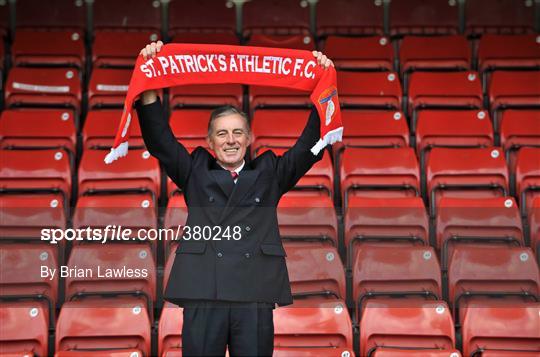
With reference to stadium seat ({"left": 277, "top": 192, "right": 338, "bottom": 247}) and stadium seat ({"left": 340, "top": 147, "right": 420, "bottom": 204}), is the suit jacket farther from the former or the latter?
stadium seat ({"left": 340, "top": 147, "right": 420, "bottom": 204})

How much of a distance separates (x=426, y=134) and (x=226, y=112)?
328 centimetres

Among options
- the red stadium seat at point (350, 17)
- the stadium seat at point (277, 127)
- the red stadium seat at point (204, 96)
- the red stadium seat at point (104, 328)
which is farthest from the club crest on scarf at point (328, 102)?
the red stadium seat at point (350, 17)

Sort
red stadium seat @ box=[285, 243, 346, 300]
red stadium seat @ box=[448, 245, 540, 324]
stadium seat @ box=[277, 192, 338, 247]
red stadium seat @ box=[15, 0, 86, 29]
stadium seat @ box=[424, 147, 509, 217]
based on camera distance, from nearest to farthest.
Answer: red stadium seat @ box=[285, 243, 346, 300] → red stadium seat @ box=[448, 245, 540, 324] → stadium seat @ box=[277, 192, 338, 247] → stadium seat @ box=[424, 147, 509, 217] → red stadium seat @ box=[15, 0, 86, 29]

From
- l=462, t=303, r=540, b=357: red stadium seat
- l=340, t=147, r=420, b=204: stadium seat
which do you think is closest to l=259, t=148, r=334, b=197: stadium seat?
l=340, t=147, r=420, b=204: stadium seat

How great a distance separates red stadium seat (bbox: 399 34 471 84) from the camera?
7.12m

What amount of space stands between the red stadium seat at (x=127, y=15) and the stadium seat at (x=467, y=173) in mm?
3064

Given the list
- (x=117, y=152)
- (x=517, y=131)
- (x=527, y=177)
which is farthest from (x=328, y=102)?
(x=517, y=131)

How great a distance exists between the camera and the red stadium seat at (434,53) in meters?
7.12

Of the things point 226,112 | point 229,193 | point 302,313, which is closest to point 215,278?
point 229,193

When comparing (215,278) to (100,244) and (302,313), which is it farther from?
(100,244)

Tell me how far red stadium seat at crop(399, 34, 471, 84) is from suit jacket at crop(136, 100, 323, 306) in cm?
410

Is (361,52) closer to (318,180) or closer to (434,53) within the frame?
(434,53)

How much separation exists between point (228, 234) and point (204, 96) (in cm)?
366

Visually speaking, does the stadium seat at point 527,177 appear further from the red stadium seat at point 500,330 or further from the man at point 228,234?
the man at point 228,234
